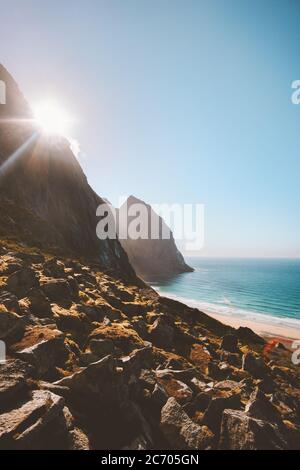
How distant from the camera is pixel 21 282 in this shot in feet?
49.9

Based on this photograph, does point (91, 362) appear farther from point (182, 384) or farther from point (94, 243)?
point (94, 243)

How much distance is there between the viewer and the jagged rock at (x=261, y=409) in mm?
10073

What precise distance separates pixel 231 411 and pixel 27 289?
1183 cm

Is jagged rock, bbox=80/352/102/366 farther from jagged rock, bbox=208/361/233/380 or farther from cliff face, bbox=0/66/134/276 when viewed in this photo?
cliff face, bbox=0/66/134/276

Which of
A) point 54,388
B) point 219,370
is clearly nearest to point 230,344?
point 219,370

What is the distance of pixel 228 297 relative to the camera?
320ft

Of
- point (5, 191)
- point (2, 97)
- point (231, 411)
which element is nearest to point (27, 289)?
point (231, 411)

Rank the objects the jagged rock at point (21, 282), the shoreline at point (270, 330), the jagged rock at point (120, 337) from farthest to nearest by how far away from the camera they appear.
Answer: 1. the shoreline at point (270, 330)
2. the jagged rock at point (21, 282)
3. the jagged rock at point (120, 337)

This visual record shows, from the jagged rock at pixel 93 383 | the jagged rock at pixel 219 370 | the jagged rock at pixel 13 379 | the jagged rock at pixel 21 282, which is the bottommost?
the jagged rock at pixel 219 370

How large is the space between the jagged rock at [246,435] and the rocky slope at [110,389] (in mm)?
28

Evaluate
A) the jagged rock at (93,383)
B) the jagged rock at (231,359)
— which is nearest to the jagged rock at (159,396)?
the jagged rock at (93,383)

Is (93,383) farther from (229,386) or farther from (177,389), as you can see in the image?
(229,386)

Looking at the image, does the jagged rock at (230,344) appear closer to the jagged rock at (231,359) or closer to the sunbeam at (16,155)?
the jagged rock at (231,359)

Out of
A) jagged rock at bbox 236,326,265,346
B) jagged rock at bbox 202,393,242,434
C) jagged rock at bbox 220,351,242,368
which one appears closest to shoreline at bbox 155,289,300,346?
jagged rock at bbox 236,326,265,346
